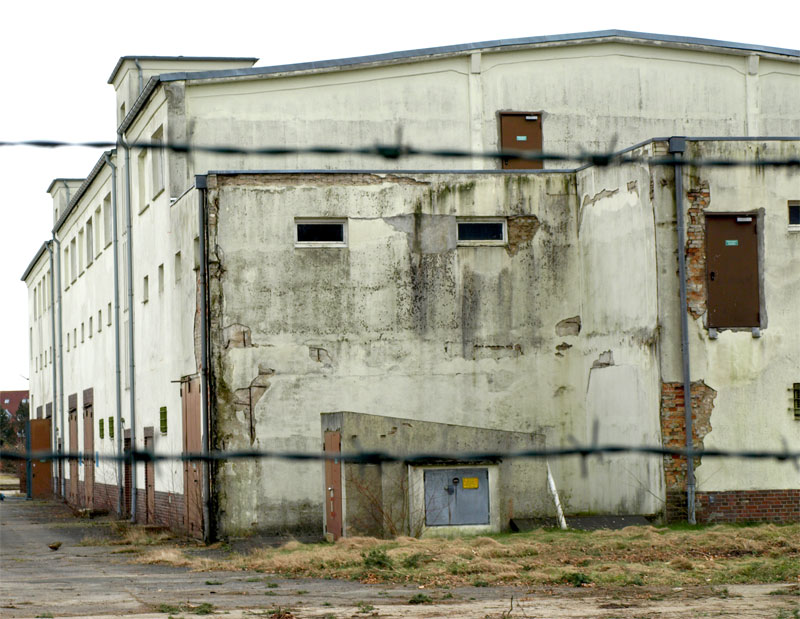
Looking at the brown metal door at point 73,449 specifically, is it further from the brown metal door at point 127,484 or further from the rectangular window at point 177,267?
the rectangular window at point 177,267

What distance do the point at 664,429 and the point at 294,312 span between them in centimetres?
724

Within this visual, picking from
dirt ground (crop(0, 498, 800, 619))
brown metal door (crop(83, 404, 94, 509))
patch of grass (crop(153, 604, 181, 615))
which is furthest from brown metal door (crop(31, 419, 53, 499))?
patch of grass (crop(153, 604, 181, 615))

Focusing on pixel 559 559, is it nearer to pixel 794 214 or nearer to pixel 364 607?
pixel 364 607

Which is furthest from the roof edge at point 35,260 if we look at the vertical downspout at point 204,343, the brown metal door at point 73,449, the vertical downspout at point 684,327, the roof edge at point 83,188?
the vertical downspout at point 684,327

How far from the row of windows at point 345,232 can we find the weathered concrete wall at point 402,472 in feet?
13.1

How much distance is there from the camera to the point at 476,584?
1627cm

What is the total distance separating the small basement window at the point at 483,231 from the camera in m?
25.2

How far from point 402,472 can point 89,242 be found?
2238cm

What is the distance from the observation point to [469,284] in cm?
2512

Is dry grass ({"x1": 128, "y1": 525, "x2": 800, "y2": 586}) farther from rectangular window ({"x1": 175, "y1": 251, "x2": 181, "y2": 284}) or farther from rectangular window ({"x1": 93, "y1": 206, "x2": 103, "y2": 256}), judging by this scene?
rectangular window ({"x1": 93, "y1": 206, "x2": 103, "y2": 256})

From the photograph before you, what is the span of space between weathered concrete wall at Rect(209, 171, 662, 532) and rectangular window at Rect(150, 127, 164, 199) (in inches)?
167

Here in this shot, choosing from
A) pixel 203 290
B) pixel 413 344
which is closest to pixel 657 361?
pixel 413 344

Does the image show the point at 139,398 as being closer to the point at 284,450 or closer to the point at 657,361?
the point at 284,450

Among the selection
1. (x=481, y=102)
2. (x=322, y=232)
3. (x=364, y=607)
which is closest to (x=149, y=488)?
(x=322, y=232)
